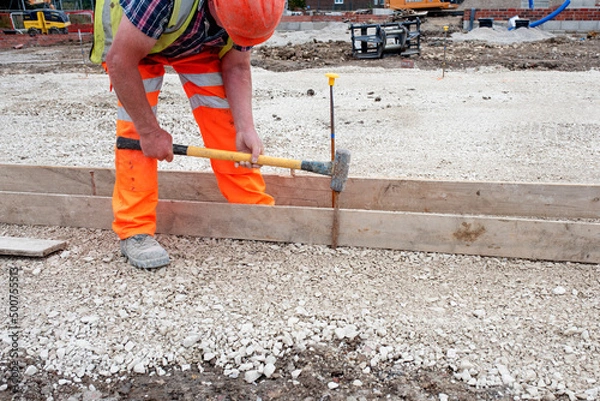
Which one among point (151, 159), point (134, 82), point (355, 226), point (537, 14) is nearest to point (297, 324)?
point (355, 226)

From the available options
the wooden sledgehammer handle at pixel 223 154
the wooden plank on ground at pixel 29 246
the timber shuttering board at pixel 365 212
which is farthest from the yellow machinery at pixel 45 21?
the wooden sledgehammer handle at pixel 223 154

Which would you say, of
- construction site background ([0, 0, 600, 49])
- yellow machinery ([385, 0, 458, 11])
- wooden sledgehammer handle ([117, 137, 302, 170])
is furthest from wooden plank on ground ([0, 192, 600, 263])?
yellow machinery ([385, 0, 458, 11])

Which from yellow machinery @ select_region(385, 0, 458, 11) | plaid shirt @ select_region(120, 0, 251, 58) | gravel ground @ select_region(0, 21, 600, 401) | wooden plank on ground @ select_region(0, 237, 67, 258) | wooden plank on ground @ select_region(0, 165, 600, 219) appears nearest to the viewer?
gravel ground @ select_region(0, 21, 600, 401)

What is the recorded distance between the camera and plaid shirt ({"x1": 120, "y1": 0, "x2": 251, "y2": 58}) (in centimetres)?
212

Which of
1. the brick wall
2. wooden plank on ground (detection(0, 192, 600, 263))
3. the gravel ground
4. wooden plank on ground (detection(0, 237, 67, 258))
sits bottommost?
the gravel ground

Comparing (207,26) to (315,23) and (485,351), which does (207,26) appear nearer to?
(485,351)

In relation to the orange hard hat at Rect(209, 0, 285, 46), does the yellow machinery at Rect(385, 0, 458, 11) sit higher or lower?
higher

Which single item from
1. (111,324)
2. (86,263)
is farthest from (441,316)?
(86,263)

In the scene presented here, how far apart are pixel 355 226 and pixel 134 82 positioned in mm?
1417

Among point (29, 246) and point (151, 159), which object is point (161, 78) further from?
point (29, 246)

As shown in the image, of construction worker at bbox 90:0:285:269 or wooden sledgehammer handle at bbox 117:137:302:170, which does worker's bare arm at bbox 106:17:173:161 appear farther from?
wooden sledgehammer handle at bbox 117:137:302:170

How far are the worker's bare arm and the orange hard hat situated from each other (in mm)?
363

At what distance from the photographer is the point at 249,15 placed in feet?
6.81

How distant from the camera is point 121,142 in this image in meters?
2.69
